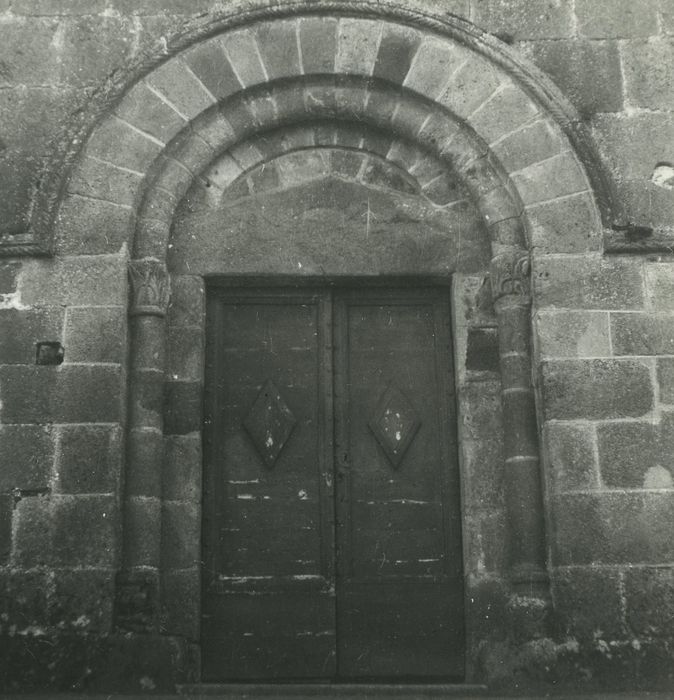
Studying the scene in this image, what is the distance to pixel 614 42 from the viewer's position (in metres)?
6.29

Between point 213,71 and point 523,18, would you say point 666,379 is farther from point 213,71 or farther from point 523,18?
point 213,71

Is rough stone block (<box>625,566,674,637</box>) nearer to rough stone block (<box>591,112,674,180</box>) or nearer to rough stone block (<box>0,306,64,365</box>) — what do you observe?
rough stone block (<box>591,112,674,180</box>)

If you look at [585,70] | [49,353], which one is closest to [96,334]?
[49,353]

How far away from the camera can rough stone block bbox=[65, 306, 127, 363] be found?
18.7 ft

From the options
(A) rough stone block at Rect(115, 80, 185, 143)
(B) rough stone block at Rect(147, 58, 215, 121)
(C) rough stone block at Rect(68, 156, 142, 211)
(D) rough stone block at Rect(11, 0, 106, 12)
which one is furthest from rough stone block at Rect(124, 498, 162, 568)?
(D) rough stone block at Rect(11, 0, 106, 12)

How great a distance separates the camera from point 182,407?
596 cm

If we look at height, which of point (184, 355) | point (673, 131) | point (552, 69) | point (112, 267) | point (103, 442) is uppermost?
point (552, 69)

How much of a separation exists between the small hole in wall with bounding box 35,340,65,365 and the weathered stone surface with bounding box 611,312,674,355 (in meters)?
3.10

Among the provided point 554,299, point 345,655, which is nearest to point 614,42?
point 554,299

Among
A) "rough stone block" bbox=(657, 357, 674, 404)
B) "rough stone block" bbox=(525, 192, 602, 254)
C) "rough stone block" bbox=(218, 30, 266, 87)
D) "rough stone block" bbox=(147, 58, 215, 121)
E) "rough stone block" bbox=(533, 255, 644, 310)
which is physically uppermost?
"rough stone block" bbox=(218, 30, 266, 87)

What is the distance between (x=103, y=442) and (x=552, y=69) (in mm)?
3453

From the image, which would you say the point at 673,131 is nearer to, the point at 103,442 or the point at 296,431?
the point at 296,431

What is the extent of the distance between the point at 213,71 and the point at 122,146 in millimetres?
718

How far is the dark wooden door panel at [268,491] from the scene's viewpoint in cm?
576
